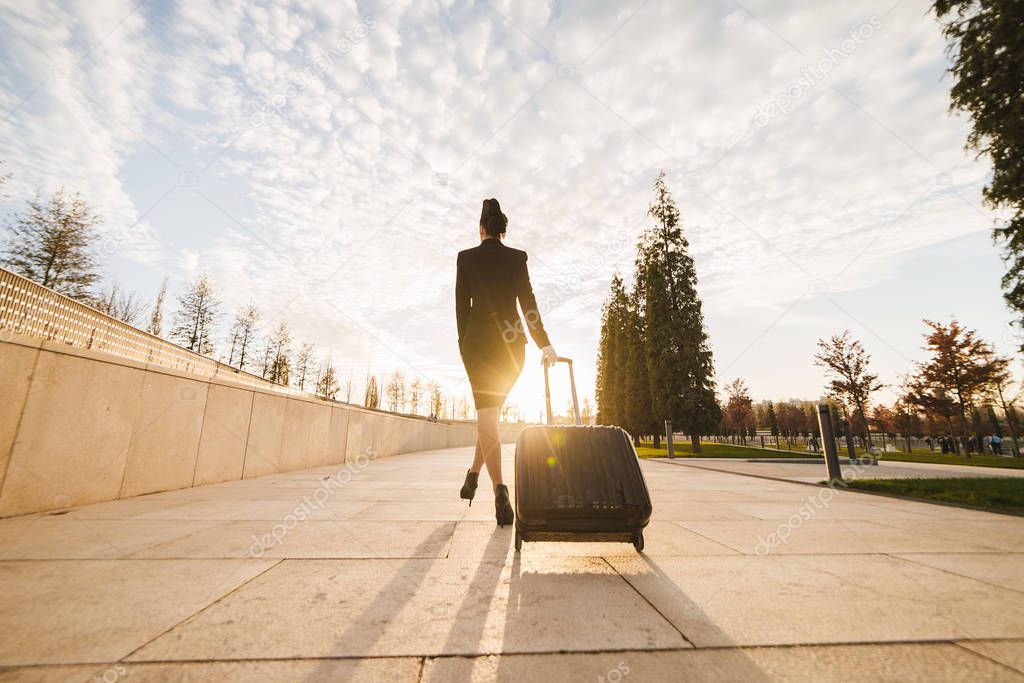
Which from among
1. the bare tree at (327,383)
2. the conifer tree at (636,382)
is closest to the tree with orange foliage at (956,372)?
the conifer tree at (636,382)

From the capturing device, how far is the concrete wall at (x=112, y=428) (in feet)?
10.7

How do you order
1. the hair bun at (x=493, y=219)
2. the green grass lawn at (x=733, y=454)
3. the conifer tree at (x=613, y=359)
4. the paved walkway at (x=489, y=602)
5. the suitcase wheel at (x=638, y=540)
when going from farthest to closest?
the conifer tree at (x=613, y=359)
the green grass lawn at (x=733, y=454)
the hair bun at (x=493, y=219)
the suitcase wheel at (x=638, y=540)
the paved walkway at (x=489, y=602)

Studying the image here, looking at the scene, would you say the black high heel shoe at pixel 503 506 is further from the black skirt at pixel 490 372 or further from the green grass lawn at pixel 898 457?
the green grass lawn at pixel 898 457

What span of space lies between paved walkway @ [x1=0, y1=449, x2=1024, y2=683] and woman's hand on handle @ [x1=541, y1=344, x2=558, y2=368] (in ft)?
4.34

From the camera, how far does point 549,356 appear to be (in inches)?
131

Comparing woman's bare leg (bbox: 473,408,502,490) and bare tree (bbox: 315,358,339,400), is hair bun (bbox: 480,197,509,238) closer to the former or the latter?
woman's bare leg (bbox: 473,408,502,490)

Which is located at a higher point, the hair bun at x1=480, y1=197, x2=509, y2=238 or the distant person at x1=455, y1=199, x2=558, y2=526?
the hair bun at x1=480, y1=197, x2=509, y2=238

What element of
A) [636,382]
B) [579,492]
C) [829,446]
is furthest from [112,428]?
[636,382]

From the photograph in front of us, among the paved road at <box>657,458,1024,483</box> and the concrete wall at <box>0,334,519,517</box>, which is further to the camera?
the paved road at <box>657,458,1024,483</box>

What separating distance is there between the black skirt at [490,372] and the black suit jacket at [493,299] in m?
0.03

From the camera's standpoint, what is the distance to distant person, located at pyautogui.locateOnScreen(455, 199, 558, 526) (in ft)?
10.4

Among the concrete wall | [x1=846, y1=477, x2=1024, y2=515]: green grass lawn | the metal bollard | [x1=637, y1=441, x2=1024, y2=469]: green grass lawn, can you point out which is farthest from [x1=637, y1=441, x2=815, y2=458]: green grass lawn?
the concrete wall

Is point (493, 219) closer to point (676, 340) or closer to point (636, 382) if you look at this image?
point (676, 340)

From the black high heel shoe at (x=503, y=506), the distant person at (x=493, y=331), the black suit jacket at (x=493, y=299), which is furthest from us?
the black suit jacket at (x=493, y=299)
